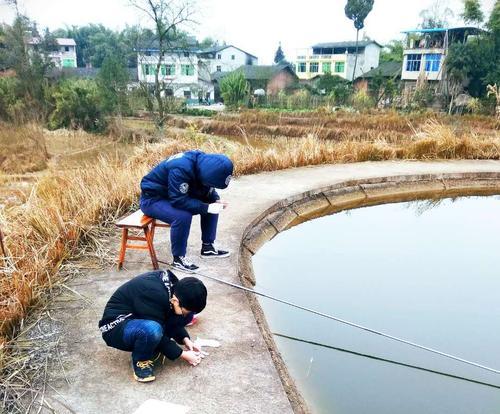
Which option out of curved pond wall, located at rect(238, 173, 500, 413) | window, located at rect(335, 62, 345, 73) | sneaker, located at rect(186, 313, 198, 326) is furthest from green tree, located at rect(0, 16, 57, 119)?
window, located at rect(335, 62, 345, 73)

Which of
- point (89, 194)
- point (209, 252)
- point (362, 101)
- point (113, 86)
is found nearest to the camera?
point (209, 252)

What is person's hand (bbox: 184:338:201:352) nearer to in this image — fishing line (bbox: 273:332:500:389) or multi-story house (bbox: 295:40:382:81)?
fishing line (bbox: 273:332:500:389)

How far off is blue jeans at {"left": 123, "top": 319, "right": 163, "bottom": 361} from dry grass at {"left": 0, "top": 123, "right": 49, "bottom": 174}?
11603 millimetres

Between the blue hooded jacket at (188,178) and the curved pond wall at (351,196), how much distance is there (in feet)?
2.51

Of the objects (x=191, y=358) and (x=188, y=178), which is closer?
(x=191, y=358)

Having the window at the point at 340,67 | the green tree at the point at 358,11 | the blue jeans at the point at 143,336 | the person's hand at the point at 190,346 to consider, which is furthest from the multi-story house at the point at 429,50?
the blue jeans at the point at 143,336

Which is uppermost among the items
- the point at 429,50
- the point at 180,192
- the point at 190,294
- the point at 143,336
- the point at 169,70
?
the point at 429,50

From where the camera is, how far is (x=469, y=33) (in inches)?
1043

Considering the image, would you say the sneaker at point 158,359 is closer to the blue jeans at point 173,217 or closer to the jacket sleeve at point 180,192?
the blue jeans at point 173,217

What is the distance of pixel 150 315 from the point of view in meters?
2.32

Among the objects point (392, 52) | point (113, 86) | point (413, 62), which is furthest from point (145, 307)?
point (392, 52)

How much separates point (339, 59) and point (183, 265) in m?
38.7

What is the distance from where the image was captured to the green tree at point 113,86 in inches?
917

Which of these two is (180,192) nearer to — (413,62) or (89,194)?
(89,194)
